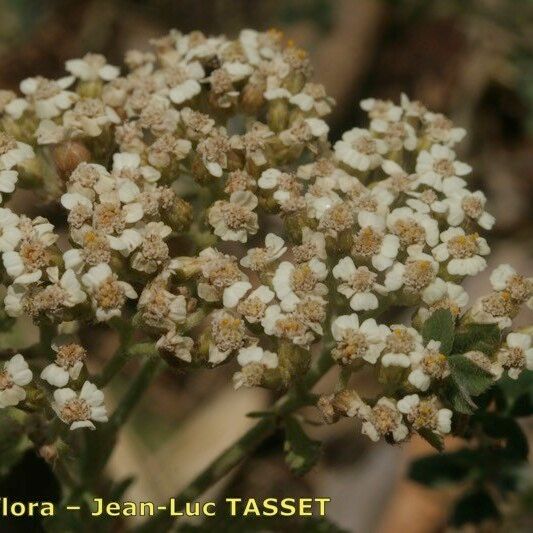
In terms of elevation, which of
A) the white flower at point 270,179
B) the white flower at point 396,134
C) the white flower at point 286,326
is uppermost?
the white flower at point 396,134

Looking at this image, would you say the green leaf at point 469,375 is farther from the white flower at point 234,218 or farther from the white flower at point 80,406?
the white flower at point 80,406

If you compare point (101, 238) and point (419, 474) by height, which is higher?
point (101, 238)

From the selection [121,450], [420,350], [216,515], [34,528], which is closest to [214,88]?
[420,350]

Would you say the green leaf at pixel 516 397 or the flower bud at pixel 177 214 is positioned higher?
the flower bud at pixel 177 214

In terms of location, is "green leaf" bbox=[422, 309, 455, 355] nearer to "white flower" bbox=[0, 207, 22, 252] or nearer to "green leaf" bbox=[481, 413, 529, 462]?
"green leaf" bbox=[481, 413, 529, 462]

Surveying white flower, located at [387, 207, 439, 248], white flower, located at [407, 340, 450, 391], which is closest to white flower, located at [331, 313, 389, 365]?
white flower, located at [407, 340, 450, 391]

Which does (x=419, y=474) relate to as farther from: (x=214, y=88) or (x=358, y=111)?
(x=358, y=111)

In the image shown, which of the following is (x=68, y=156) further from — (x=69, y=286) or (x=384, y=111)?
(x=384, y=111)

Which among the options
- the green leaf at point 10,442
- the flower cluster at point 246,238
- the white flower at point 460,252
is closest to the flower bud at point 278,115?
the flower cluster at point 246,238
